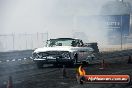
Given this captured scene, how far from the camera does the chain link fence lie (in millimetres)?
41681

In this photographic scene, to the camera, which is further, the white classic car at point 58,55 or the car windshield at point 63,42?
the car windshield at point 63,42

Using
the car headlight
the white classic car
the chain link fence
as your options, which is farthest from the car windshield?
the chain link fence

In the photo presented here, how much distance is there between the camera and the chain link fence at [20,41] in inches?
1641

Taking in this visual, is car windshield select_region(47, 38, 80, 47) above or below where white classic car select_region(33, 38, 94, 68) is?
above

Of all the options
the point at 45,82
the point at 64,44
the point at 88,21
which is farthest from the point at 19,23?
the point at 45,82

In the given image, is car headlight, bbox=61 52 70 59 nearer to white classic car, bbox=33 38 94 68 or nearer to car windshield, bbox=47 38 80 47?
white classic car, bbox=33 38 94 68

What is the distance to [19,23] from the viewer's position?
47.4 meters

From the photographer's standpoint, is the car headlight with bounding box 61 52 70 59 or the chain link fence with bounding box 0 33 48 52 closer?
the car headlight with bounding box 61 52 70 59

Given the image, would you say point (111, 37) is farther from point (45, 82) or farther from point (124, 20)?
point (45, 82)

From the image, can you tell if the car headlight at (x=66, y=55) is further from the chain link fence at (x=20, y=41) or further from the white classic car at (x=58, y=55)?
the chain link fence at (x=20, y=41)

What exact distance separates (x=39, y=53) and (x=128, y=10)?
144ft

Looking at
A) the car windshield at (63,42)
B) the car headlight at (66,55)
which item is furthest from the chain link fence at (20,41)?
the car headlight at (66,55)

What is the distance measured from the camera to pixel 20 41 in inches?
1713

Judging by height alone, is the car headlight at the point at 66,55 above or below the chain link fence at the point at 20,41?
below
